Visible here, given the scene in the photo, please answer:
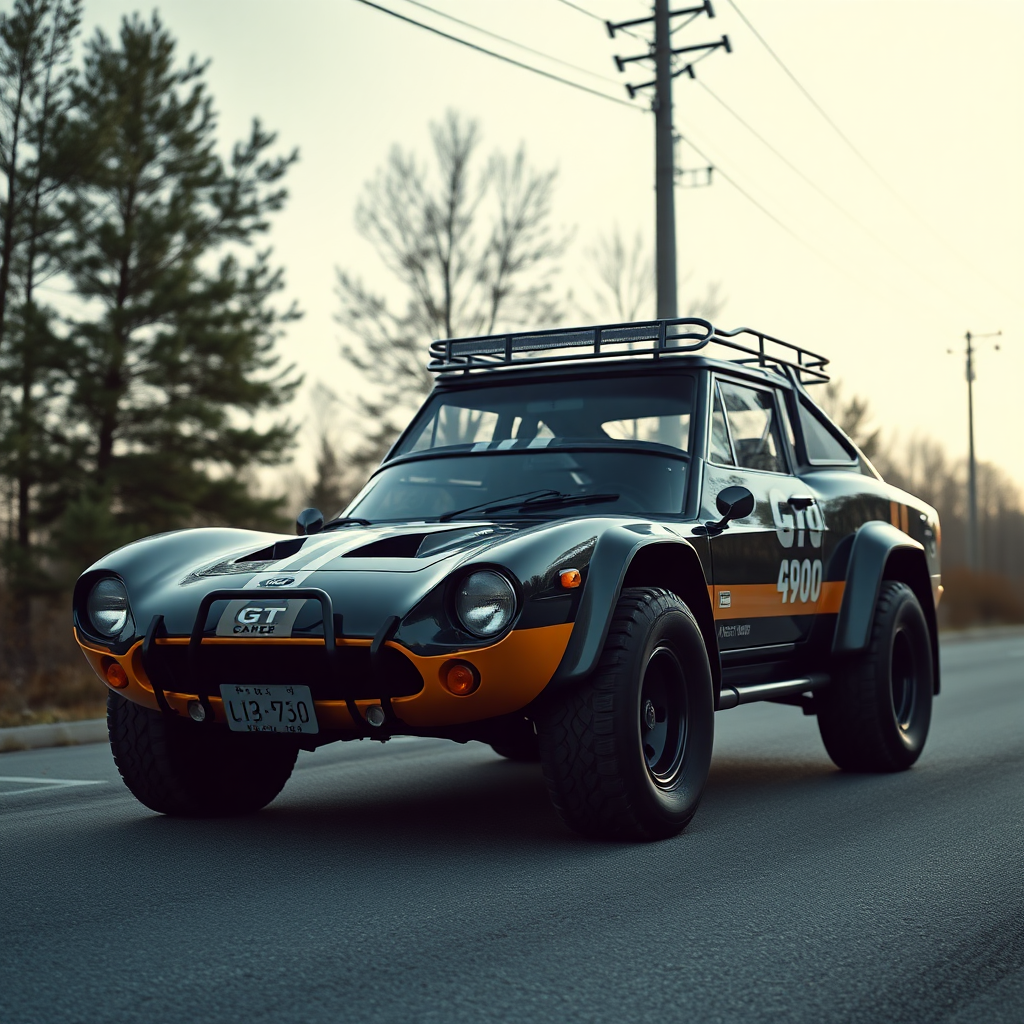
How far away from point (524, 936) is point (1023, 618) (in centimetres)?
4309

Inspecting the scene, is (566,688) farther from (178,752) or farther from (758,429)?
(758,429)

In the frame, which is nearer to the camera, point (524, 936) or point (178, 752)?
point (524, 936)

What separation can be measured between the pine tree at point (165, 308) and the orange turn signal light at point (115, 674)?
19960mm

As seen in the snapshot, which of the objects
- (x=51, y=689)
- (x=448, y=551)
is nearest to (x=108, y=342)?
(x=51, y=689)

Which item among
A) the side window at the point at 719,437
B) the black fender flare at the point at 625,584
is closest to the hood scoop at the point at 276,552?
the black fender flare at the point at 625,584

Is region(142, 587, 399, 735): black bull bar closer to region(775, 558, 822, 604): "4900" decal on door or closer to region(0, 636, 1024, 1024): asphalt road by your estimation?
region(0, 636, 1024, 1024): asphalt road

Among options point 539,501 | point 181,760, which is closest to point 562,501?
point 539,501

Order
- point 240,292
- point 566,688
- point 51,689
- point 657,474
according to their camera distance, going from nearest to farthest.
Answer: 1. point 566,688
2. point 657,474
3. point 51,689
4. point 240,292

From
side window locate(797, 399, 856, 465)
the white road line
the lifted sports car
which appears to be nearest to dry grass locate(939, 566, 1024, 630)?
side window locate(797, 399, 856, 465)

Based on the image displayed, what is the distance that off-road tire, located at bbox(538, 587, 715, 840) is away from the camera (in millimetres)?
4699

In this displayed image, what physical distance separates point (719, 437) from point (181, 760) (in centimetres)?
284

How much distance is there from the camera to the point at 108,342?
24984mm

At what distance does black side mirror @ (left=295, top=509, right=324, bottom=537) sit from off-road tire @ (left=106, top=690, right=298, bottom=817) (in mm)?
1017

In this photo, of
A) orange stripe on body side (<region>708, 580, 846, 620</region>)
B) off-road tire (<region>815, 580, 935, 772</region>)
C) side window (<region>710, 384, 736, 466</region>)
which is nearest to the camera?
orange stripe on body side (<region>708, 580, 846, 620</region>)
